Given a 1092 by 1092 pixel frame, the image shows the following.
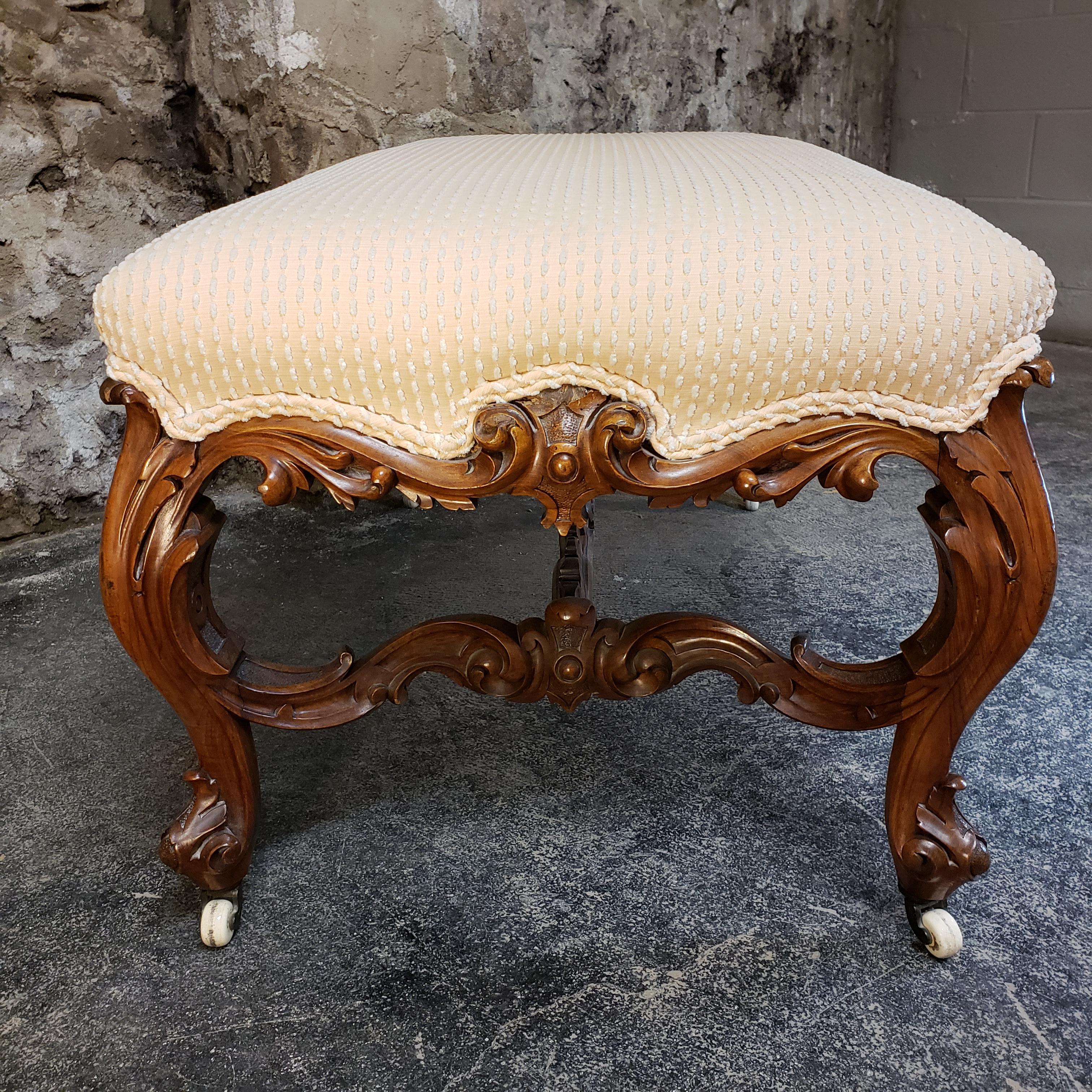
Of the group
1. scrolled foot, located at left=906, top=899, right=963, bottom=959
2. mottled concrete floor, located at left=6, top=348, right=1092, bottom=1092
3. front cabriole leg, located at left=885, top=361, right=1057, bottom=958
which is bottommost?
mottled concrete floor, located at left=6, top=348, right=1092, bottom=1092

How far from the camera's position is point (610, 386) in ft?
1.98

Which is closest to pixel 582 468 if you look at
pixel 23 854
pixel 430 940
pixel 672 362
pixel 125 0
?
pixel 672 362

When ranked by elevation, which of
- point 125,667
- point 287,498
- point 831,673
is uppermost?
point 287,498

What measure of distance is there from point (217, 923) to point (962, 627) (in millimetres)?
581

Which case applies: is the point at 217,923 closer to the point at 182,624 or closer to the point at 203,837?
the point at 203,837

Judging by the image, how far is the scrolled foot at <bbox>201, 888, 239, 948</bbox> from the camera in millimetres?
729

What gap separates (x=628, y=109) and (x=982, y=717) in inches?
49.3

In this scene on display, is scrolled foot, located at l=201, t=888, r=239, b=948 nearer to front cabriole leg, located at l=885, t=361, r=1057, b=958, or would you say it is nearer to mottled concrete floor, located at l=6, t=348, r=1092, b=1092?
mottled concrete floor, located at l=6, t=348, r=1092, b=1092

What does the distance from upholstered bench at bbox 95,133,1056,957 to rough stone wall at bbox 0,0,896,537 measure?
78cm

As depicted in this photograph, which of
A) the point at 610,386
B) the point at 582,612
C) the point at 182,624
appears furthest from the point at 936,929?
the point at 182,624

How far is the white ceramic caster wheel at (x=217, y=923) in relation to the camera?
0.73m

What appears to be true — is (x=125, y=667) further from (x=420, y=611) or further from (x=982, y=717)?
(x=982, y=717)

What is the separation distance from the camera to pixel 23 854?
841 millimetres

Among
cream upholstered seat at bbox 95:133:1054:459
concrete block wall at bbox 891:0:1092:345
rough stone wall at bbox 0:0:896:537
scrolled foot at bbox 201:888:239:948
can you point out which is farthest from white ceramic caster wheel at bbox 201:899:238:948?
concrete block wall at bbox 891:0:1092:345
